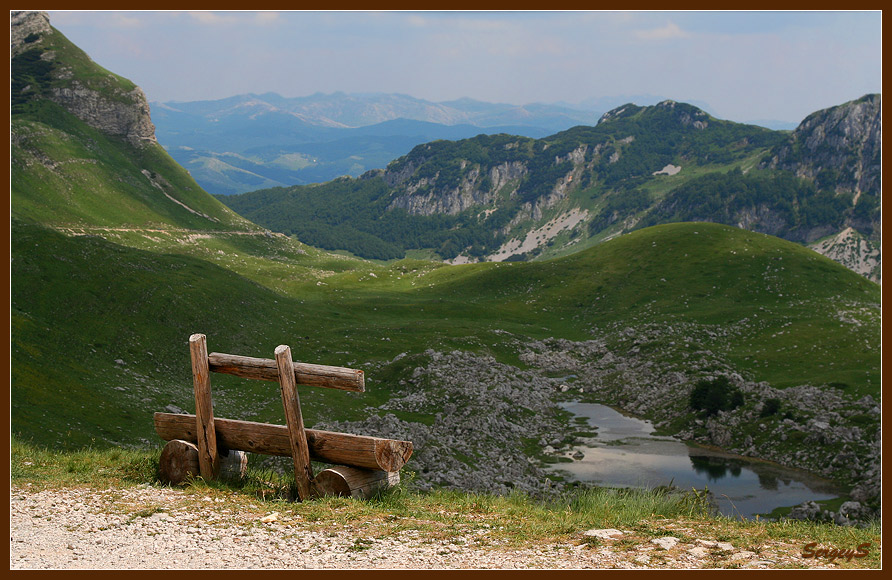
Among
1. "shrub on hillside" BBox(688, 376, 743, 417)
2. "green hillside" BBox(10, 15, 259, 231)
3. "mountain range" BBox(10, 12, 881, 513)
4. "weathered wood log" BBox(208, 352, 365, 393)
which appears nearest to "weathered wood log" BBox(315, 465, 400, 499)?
"weathered wood log" BBox(208, 352, 365, 393)

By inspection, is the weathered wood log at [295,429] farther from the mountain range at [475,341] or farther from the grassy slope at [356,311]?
the grassy slope at [356,311]

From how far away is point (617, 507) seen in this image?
1748 cm

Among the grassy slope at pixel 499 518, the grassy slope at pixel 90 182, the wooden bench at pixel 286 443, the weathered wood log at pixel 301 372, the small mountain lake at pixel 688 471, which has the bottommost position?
the small mountain lake at pixel 688 471

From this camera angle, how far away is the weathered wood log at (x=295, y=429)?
1747cm

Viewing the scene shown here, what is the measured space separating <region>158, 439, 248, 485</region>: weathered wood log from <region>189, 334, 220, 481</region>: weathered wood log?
0.72 ft

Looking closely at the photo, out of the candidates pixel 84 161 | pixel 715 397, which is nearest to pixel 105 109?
pixel 84 161

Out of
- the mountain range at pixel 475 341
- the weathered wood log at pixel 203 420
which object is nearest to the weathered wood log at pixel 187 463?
the weathered wood log at pixel 203 420

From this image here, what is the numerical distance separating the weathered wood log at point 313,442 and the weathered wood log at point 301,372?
1.28 metres

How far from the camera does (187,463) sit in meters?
18.2

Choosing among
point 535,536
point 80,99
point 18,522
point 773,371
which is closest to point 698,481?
point 773,371

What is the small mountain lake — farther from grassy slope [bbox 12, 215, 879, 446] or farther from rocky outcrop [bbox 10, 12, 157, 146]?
rocky outcrop [bbox 10, 12, 157, 146]

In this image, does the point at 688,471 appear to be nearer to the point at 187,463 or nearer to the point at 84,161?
the point at 187,463

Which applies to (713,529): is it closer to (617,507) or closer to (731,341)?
(617,507)

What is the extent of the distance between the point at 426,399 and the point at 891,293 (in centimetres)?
5079
